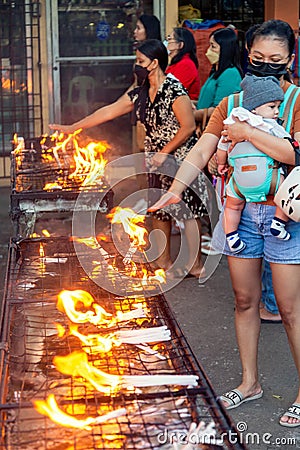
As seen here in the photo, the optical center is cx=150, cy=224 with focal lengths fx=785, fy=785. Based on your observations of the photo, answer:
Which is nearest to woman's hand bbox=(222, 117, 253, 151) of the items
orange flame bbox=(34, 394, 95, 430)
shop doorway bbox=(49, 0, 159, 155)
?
orange flame bbox=(34, 394, 95, 430)

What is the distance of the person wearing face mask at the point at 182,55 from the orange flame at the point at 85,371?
15.4 ft

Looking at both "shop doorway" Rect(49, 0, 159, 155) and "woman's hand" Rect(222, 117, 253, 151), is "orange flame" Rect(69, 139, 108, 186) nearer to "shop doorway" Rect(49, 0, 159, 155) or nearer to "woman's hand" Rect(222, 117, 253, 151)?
"woman's hand" Rect(222, 117, 253, 151)

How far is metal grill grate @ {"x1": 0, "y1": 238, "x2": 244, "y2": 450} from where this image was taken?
270 cm

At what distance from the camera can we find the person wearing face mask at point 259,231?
3.89m

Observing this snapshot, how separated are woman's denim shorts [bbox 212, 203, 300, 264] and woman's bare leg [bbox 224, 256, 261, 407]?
66 mm

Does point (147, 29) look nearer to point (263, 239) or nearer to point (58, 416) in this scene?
point (263, 239)

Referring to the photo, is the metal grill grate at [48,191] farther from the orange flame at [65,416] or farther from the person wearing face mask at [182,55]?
the orange flame at [65,416]

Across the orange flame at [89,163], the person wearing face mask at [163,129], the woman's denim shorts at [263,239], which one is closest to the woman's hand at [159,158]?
the person wearing face mask at [163,129]

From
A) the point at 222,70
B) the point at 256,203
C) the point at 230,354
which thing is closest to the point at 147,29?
the point at 222,70

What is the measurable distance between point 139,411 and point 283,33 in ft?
6.95

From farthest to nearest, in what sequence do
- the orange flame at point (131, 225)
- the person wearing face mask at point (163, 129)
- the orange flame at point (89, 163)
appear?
the person wearing face mask at point (163, 129) < the orange flame at point (89, 163) < the orange flame at point (131, 225)

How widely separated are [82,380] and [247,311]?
5.03ft

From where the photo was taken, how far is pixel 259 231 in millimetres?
4113

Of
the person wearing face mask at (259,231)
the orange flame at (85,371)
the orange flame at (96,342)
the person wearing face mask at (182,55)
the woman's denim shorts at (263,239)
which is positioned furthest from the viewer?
the person wearing face mask at (182,55)
